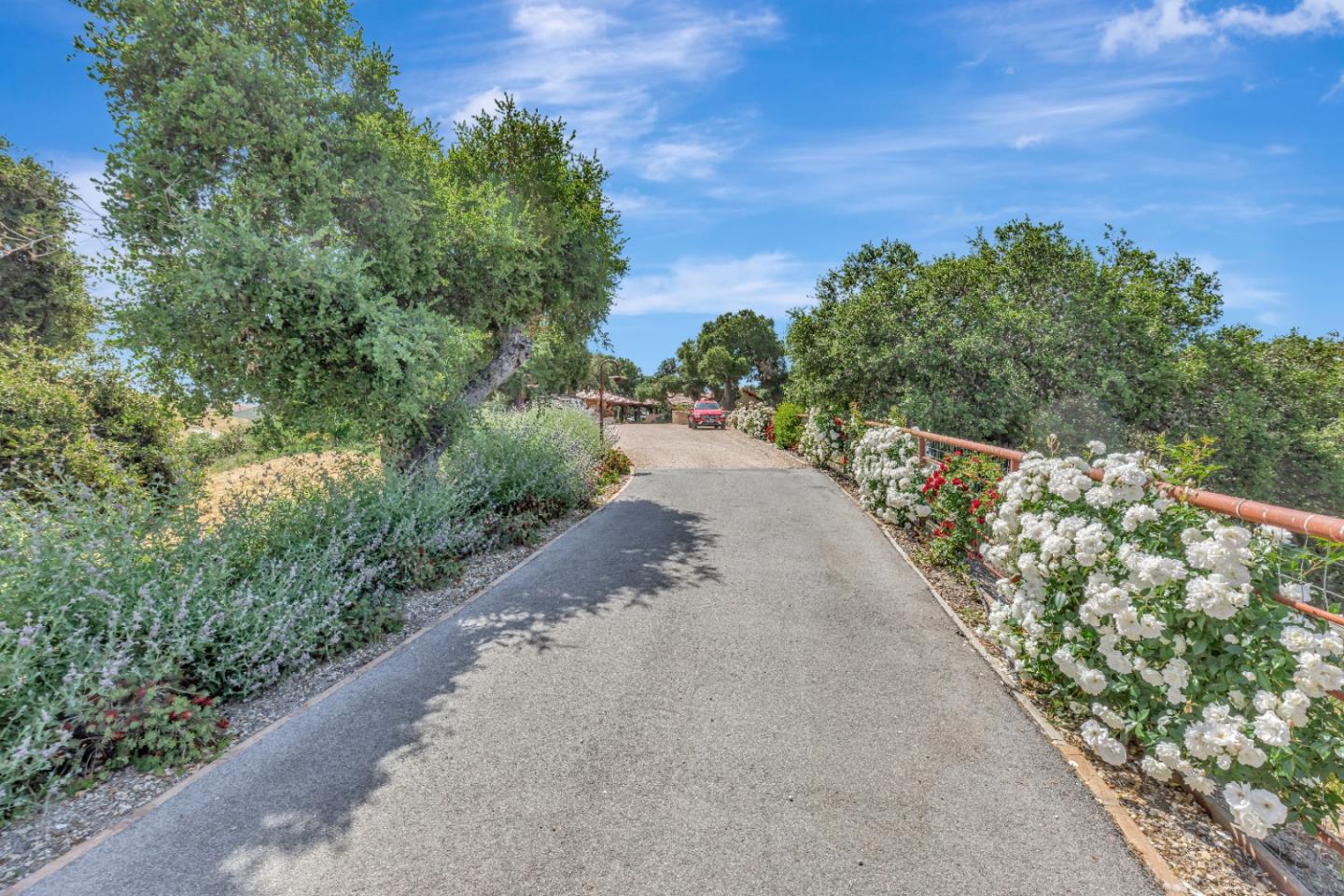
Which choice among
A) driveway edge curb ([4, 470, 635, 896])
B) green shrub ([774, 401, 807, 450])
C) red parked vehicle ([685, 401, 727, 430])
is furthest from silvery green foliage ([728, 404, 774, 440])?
driveway edge curb ([4, 470, 635, 896])

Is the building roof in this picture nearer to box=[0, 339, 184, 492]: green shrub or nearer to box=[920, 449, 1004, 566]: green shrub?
box=[0, 339, 184, 492]: green shrub

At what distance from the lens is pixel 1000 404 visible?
1539cm

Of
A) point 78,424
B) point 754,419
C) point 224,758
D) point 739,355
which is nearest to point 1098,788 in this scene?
point 224,758

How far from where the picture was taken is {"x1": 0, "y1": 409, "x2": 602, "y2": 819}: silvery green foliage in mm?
3076

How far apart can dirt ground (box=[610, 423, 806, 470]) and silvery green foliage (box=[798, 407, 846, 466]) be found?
22.7 inches

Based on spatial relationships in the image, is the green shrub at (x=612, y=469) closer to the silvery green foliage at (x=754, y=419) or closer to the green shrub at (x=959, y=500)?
the green shrub at (x=959, y=500)

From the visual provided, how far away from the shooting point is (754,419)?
26938mm

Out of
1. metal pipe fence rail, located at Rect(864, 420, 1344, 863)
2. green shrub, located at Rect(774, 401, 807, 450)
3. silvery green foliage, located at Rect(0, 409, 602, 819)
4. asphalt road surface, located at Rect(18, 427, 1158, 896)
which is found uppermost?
green shrub, located at Rect(774, 401, 807, 450)

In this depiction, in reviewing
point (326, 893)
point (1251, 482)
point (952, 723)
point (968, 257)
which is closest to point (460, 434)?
point (326, 893)

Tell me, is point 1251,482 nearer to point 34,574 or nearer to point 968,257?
point 968,257

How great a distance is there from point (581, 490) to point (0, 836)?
7.84 meters

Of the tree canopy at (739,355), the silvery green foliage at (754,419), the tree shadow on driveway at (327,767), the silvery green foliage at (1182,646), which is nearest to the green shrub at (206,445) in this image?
the tree shadow on driveway at (327,767)

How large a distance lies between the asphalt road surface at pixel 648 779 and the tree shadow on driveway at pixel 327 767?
1 centimetres

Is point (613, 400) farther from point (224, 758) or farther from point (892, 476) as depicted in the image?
point (224, 758)
